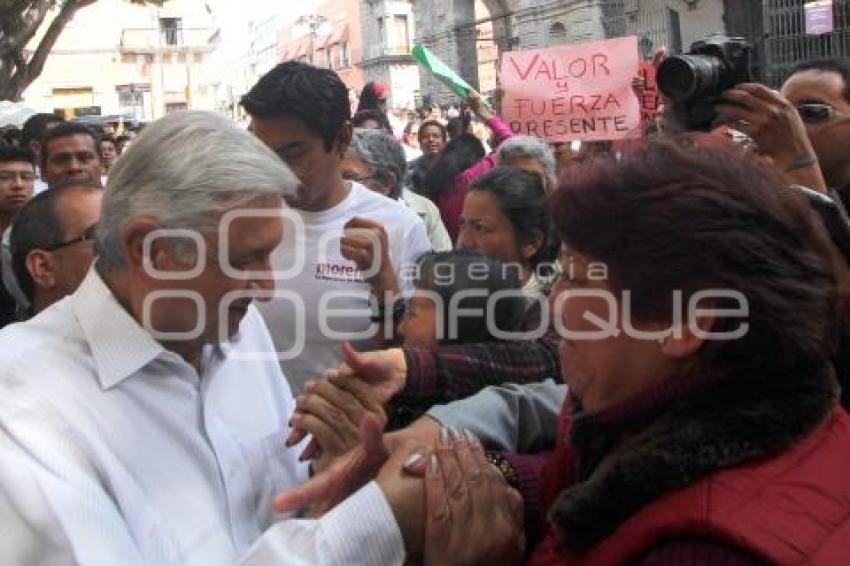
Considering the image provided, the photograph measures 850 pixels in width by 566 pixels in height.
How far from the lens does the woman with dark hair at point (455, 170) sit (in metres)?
5.09

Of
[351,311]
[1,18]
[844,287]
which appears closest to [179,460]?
[351,311]

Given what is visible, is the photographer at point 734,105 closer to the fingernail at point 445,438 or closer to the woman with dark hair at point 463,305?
the woman with dark hair at point 463,305

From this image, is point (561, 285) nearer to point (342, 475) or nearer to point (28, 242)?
point (342, 475)

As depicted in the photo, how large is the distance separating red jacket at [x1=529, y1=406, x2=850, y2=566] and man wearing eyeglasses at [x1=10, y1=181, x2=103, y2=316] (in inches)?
76.1

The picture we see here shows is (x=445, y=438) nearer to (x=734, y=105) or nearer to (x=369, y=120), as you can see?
(x=734, y=105)

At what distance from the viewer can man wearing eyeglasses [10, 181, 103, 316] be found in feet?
8.52

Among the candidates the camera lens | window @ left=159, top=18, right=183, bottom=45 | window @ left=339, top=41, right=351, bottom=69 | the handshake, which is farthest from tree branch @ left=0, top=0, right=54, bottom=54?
window @ left=159, top=18, right=183, bottom=45

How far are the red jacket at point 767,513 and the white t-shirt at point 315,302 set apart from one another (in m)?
1.56

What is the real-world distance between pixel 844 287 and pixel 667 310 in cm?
87

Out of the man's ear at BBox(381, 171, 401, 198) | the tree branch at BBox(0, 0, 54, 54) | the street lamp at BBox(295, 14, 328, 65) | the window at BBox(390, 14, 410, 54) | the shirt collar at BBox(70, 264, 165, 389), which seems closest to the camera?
the shirt collar at BBox(70, 264, 165, 389)

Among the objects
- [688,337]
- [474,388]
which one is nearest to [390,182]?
[474,388]

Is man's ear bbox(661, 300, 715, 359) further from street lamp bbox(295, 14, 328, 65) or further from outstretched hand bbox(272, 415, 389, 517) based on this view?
street lamp bbox(295, 14, 328, 65)

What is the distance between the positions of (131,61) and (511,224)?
50465 millimetres

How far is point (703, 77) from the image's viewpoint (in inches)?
86.1
